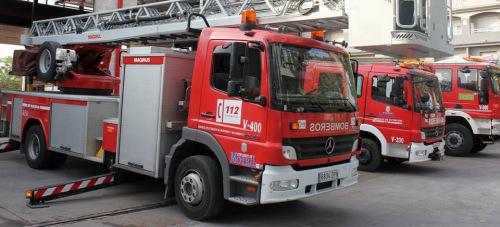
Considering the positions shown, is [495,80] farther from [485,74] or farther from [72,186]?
[72,186]

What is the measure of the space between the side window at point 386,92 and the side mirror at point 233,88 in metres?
5.37

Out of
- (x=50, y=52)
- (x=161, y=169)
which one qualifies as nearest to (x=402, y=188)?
(x=161, y=169)

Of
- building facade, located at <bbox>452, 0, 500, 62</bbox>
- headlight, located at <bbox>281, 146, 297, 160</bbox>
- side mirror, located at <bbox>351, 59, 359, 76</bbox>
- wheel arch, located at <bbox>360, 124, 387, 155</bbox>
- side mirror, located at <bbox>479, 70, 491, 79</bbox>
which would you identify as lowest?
headlight, located at <bbox>281, 146, 297, 160</bbox>

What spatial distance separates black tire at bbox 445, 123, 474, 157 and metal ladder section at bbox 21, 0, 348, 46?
811 cm

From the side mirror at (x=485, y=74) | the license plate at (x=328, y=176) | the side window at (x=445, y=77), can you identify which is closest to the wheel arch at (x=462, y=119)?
the side window at (x=445, y=77)

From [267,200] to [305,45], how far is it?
2.00 meters

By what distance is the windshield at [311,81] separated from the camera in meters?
4.98

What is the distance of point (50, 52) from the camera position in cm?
907

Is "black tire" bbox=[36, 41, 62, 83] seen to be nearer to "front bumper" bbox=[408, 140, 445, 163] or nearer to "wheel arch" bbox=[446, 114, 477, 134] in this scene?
"front bumper" bbox=[408, 140, 445, 163]

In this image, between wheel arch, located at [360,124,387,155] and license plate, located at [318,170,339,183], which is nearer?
license plate, located at [318,170,339,183]

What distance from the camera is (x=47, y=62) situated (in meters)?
9.35

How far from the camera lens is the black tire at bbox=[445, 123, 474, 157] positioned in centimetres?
1248

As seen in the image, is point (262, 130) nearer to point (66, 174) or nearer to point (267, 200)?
point (267, 200)

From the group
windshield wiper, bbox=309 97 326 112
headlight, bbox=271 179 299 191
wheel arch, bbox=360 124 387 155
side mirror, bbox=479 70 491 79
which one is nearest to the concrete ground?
wheel arch, bbox=360 124 387 155
